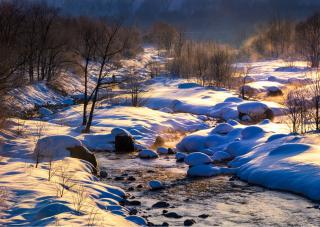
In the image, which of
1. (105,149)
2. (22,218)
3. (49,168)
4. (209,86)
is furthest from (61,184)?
(209,86)

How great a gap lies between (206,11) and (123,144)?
473 feet

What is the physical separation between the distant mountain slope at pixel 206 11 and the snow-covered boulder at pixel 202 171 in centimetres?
9947

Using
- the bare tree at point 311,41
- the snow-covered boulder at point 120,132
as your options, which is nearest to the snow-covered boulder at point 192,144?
the snow-covered boulder at point 120,132

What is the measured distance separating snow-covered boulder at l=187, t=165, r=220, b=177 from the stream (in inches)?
14.4

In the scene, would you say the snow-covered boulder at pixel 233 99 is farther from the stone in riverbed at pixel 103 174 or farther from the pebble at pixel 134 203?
the pebble at pixel 134 203

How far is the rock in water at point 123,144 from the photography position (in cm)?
2266

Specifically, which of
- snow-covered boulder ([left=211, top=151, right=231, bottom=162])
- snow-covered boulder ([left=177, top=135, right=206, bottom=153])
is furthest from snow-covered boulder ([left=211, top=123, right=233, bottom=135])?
snow-covered boulder ([left=211, top=151, right=231, bottom=162])

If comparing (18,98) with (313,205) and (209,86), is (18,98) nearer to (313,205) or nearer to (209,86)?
(209,86)

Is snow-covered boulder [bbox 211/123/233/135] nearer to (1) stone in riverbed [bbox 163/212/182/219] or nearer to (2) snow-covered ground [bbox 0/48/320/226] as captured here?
(2) snow-covered ground [bbox 0/48/320/226]

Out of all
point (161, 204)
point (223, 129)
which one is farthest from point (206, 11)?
point (161, 204)

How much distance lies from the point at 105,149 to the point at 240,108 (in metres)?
10.9

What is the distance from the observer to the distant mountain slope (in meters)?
137

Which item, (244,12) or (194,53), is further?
(244,12)

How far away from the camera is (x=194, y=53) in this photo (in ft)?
181
